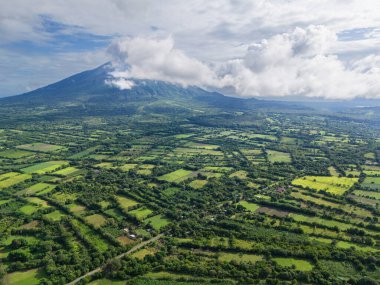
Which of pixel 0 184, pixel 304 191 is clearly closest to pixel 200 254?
pixel 304 191

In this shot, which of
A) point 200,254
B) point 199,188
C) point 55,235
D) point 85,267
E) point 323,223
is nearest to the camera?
point 85,267

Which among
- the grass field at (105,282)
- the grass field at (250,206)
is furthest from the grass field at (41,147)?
the grass field at (105,282)

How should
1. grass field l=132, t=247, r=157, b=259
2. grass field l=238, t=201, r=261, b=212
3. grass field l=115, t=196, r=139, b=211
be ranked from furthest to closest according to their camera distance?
grass field l=238, t=201, r=261, b=212
grass field l=115, t=196, r=139, b=211
grass field l=132, t=247, r=157, b=259

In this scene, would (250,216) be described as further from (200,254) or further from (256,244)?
(200,254)

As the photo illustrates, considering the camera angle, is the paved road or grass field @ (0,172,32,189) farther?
grass field @ (0,172,32,189)

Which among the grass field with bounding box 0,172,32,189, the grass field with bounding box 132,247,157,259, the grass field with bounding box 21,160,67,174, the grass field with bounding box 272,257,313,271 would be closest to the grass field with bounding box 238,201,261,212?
the grass field with bounding box 272,257,313,271

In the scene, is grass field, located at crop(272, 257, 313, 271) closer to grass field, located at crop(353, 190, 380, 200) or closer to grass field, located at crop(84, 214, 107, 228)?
grass field, located at crop(84, 214, 107, 228)
